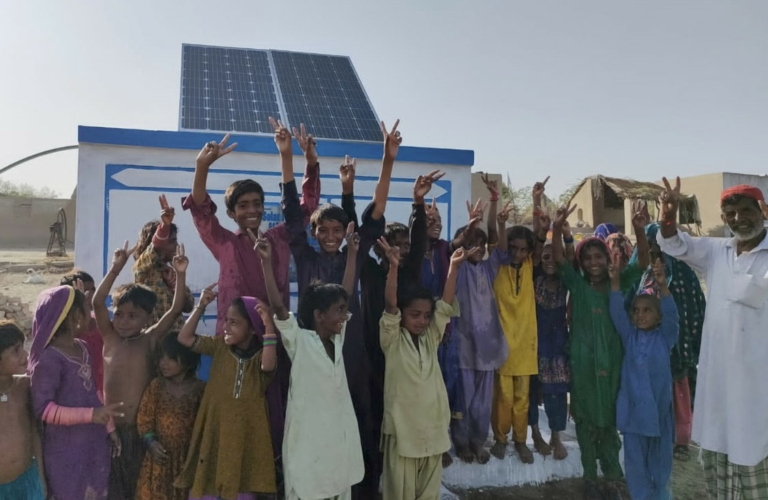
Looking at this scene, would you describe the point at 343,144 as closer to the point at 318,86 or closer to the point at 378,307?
the point at 378,307

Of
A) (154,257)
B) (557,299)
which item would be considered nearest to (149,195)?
(154,257)

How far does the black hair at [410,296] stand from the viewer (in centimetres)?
286

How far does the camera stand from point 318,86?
690 centimetres

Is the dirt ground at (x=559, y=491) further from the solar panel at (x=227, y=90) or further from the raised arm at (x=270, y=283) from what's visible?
the solar panel at (x=227, y=90)

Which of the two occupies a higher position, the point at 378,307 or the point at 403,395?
the point at 378,307

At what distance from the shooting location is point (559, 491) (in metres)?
3.72

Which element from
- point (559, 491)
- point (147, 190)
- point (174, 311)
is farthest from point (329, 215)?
point (559, 491)

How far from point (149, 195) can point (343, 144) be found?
162 cm

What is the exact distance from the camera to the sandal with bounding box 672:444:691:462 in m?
4.21

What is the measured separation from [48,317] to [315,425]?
4.29 feet

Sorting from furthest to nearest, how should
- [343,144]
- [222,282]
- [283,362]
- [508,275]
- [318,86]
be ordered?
[318,86]
[343,144]
[508,275]
[222,282]
[283,362]

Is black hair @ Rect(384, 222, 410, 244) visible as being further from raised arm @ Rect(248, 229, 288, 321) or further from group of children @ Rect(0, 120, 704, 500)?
raised arm @ Rect(248, 229, 288, 321)

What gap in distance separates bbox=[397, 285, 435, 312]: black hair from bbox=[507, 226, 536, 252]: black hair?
37.8 inches

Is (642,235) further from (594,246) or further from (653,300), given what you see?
(653,300)
